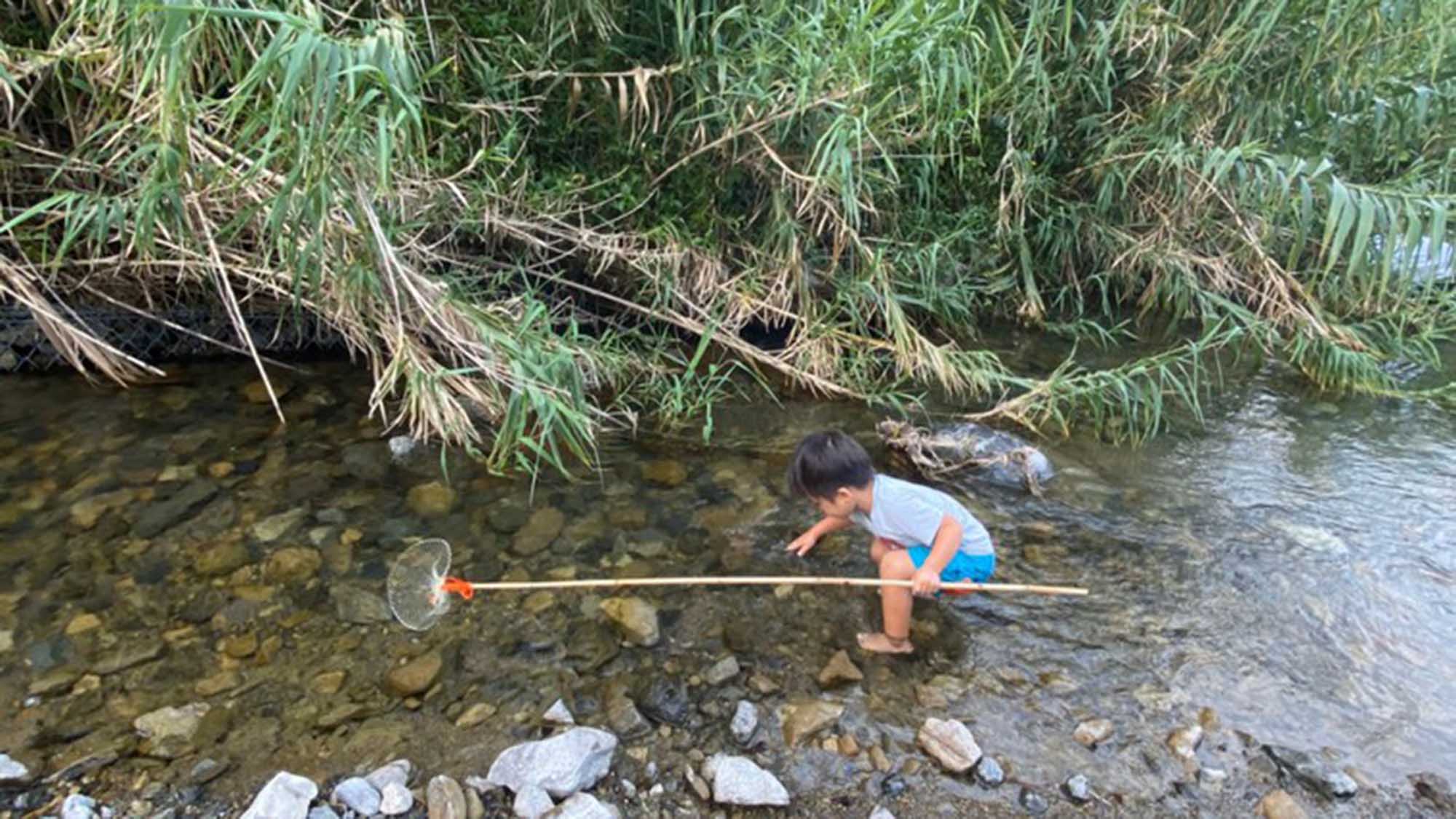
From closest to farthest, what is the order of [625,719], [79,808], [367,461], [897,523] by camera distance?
1. [79,808]
2. [625,719]
3. [897,523]
4. [367,461]

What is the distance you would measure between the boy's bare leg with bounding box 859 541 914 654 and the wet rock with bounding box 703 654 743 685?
0.39m

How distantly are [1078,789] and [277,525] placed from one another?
256cm

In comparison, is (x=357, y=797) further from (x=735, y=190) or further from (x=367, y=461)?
(x=735, y=190)

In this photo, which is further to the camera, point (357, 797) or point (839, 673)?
point (839, 673)

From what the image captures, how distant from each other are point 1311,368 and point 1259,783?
132 inches

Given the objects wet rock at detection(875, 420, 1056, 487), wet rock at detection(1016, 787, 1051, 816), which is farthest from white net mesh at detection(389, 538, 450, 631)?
wet rock at detection(875, 420, 1056, 487)

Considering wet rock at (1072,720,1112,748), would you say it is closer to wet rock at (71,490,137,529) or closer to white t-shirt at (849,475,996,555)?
white t-shirt at (849,475,996,555)

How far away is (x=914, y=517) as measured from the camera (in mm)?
2467

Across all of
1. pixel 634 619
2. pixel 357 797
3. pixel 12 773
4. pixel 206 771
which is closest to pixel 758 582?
pixel 634 619

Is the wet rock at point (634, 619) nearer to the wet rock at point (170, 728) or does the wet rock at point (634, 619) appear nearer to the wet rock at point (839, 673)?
the wet rock at point (839, 673)

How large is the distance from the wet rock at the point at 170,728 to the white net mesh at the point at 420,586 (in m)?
0.52

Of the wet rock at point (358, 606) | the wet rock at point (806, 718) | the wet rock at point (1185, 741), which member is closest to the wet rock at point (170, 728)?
the wet rock at point (358, 606)

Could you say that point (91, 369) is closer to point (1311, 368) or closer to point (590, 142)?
point (590, 142)

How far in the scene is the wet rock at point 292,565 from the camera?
2621 millimetres
